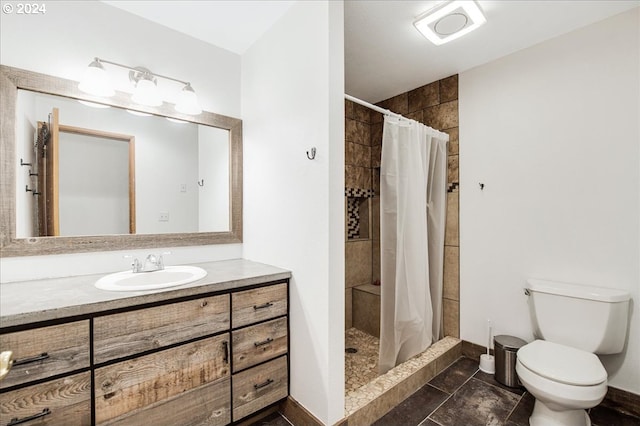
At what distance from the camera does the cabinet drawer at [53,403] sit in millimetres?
989

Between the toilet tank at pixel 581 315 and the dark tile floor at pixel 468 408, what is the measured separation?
15.3 inches

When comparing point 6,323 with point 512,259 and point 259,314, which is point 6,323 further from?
point 512,259

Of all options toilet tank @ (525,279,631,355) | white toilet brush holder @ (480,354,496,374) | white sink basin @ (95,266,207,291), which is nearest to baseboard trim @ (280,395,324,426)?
white sink basin @ (95,266,207,291)

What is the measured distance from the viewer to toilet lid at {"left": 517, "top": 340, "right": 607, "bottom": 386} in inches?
55.7

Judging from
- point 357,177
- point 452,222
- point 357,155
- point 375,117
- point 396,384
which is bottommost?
point 396,384

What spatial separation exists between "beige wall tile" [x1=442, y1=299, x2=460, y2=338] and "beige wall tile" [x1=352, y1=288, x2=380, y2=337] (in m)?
0.57

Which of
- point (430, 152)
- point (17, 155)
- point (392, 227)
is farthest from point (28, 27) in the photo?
point (430, 152)

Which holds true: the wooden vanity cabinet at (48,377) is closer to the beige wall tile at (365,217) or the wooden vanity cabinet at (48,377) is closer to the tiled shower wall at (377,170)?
the tiled shower wall at (377,170)

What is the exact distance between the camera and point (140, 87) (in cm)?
170

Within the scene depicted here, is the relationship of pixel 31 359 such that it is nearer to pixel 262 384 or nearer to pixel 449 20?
pixel 262 384

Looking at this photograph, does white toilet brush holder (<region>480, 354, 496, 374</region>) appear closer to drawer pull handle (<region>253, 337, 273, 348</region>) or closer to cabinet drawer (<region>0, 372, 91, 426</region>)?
drawer pull handle (<region>253, 337, 273, 348</region>)

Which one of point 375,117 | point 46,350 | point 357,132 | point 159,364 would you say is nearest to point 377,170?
point 357,132

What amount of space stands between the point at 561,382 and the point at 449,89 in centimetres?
217

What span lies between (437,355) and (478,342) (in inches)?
17.3
